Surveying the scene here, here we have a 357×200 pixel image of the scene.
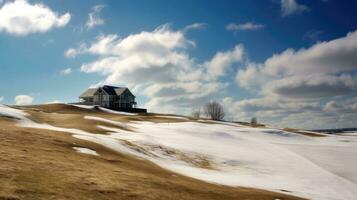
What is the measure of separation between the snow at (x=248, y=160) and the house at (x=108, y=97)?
82.5 meters

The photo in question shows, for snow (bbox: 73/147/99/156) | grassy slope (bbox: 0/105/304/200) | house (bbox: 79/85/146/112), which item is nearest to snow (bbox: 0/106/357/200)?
snow (bbox: 73/147/99/156)

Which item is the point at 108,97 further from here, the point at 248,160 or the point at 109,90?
the point at 248,160

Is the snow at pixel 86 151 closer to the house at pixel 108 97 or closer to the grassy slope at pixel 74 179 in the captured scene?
the grassy slope at pixel 74 179

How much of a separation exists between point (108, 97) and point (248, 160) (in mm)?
107191

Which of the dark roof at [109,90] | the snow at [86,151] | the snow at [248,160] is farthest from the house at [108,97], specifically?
the snow at [86,151]

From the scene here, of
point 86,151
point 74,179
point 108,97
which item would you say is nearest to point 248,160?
point 86,151

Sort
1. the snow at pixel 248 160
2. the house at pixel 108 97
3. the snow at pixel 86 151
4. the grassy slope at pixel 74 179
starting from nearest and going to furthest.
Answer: the grassy slope at pixel 74 179
the snow at pixel 86 151
the snow at pixel 248 160
the house at pixel 108 97

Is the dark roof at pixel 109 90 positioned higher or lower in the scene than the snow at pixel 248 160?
higher

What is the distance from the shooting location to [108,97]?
15188 centimetres

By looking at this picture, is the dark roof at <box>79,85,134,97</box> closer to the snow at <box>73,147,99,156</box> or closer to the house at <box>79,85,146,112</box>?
the house at <box>79,85,146,112</box>

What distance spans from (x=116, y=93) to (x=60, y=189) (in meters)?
138

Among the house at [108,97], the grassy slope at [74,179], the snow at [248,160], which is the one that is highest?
the house at [108,97]

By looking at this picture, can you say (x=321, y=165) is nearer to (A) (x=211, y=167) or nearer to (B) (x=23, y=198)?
(A) (x=211, y=167)

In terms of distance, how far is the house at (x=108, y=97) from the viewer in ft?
500
